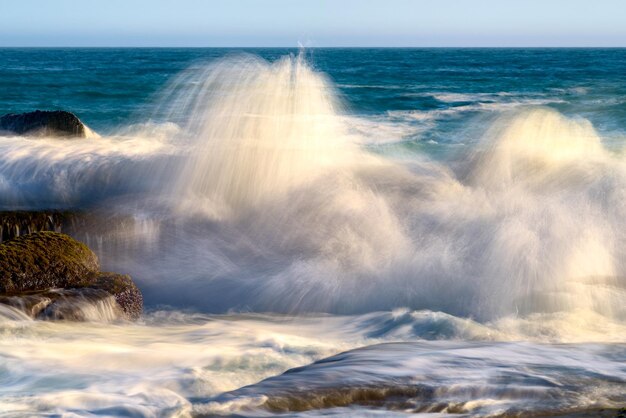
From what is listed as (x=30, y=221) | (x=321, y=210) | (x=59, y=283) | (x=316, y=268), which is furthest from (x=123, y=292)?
(x=321, y=210)

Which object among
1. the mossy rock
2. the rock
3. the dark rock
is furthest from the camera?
the rock

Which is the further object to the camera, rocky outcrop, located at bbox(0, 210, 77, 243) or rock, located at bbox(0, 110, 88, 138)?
rock, located at bbox(0, 110, 88, 138)

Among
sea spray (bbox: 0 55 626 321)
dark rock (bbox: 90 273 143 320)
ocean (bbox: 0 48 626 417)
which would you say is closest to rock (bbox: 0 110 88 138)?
ocean (bbox: 0 48 626 417)

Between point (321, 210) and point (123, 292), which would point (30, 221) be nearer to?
point (123, 292)

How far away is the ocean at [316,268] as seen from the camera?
14.4 feet

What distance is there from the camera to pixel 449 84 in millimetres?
32656

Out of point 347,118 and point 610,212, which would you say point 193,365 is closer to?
point 610,212

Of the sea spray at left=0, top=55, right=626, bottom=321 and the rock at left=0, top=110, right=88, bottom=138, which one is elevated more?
the rock at left=0, top=110, right=88, bottom=138

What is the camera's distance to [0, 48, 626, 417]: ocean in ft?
14.4

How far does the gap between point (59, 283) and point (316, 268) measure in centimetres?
207

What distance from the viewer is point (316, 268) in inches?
272

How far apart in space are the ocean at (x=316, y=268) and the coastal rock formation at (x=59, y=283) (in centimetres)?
12

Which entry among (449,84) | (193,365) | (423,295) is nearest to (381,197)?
(423,295)

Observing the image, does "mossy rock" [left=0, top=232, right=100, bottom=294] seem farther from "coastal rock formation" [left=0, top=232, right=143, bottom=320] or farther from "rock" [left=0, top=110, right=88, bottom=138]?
"rock" [left=0, top=110, right=88, bottom=138]
